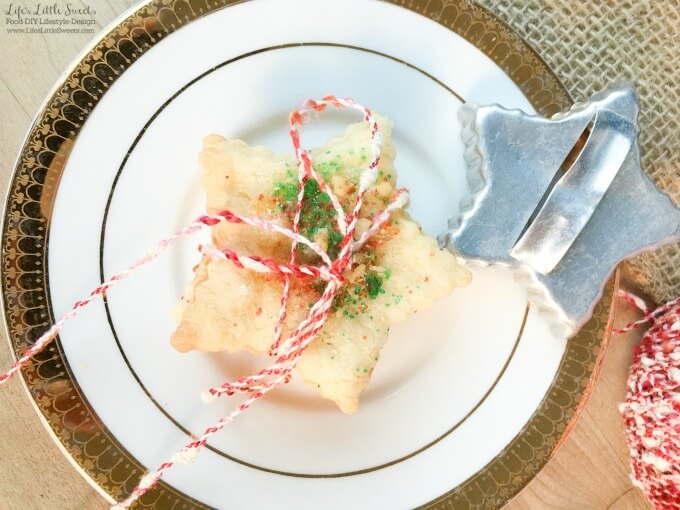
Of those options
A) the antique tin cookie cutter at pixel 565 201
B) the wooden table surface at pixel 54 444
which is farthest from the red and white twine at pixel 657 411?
the antique tin cookie cutter at pixel 565 201

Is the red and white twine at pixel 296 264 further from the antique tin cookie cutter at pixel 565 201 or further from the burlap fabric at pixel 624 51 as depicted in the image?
the burlap fabric at pixel 624 51

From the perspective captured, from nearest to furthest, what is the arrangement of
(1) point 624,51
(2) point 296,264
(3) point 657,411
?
(2) point 296,264 < (3) point 657,411 < (1) point 624,51

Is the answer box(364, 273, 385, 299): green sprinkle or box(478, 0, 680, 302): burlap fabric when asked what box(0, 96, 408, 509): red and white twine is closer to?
box(364, 273, 385, 299): green sprinkle

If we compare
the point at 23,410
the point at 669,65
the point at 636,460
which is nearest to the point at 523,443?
the point at 636,460

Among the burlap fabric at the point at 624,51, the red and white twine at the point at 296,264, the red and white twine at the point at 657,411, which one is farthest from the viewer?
the burlap fabric at the point at 624,51

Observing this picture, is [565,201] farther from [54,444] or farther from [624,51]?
[54,444]

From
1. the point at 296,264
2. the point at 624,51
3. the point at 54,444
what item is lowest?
the point at 54,444

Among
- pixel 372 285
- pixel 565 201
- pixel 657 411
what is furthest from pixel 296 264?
pixel 657 411

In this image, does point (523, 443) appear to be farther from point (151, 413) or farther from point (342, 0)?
point (342, 0)
